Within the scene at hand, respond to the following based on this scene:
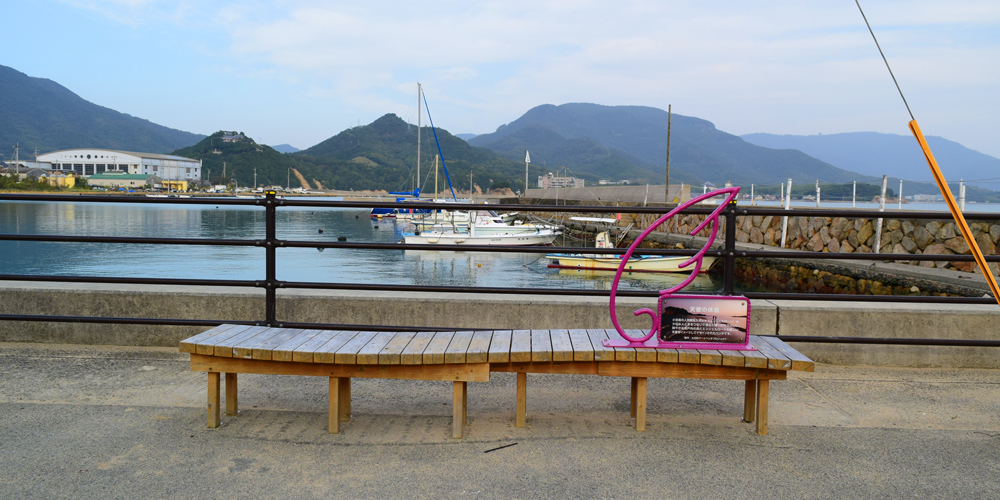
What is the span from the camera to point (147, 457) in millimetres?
2725

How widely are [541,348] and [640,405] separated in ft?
2.04

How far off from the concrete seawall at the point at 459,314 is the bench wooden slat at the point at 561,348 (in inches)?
52.0

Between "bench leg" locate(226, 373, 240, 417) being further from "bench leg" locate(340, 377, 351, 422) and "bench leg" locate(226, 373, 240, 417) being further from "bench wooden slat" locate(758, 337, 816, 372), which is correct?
"bench wooden slat" locate(758, 337, 816, 372)

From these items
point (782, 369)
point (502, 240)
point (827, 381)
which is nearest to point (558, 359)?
point (782, 369)

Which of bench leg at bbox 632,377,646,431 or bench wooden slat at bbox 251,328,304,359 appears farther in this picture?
bench leg at bbox 632,377,646,431

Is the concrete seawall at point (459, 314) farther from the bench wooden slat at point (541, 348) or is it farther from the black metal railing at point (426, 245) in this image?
the bench wooden slat at point (541, 348)

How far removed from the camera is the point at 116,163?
149000 millimetres

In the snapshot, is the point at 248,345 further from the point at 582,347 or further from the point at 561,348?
the point at 582,347

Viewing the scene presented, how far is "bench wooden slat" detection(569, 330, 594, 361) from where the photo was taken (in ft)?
9.38

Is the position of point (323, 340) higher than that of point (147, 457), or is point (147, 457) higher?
point (323, 340)

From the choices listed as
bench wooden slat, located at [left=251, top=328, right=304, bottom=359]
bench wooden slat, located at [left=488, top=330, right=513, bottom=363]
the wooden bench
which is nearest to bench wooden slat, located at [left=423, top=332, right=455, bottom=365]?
the wooden bench

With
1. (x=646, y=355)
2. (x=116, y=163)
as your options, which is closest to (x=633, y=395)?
(x=646, y=355)

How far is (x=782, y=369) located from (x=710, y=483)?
0.68m

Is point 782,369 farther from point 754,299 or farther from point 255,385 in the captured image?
point 255,385
